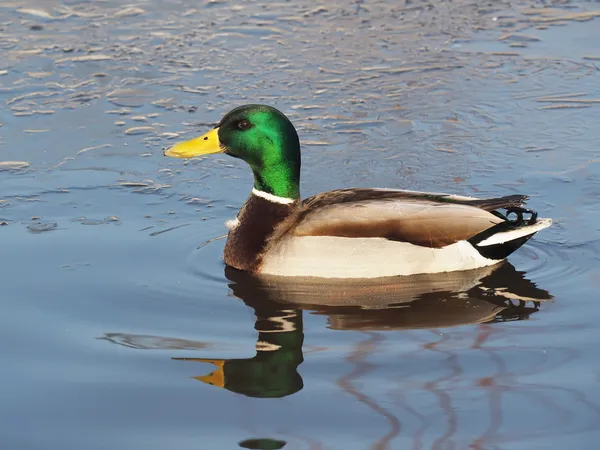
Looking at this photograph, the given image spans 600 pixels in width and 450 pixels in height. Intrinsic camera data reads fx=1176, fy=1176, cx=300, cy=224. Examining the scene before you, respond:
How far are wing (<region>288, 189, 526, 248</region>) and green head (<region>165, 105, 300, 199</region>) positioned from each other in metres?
0.30

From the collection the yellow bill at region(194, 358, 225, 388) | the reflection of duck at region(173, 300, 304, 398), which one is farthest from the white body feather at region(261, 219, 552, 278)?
the yellow bill at region(194, 358, 225, 388)

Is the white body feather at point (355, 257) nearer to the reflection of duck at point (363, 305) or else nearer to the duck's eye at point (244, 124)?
the reflection of duck at point (363, 305)

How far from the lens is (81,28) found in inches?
386

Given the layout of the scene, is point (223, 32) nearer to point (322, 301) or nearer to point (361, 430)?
point (322, 301)

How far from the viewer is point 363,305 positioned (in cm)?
591

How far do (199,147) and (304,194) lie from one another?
3.29 ft

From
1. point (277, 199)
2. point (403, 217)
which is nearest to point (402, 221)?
point (403, 217)

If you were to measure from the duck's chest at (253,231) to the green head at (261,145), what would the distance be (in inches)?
3.6

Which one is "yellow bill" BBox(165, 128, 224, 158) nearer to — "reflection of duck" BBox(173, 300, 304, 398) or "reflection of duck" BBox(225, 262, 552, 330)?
"reflection of duck" BBox(225, 262, 552, 330)

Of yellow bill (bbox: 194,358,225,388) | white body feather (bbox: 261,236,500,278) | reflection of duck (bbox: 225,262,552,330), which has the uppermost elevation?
white body feather (bbox: 261,236,500,278)

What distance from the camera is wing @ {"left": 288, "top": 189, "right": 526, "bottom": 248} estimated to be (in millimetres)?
6215

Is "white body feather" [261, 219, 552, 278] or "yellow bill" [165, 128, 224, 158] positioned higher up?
"yellow bill" [165, 128, 224, 158]

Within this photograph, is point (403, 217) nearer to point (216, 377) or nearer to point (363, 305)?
point (363, 305)

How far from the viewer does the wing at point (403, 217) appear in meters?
6.21
